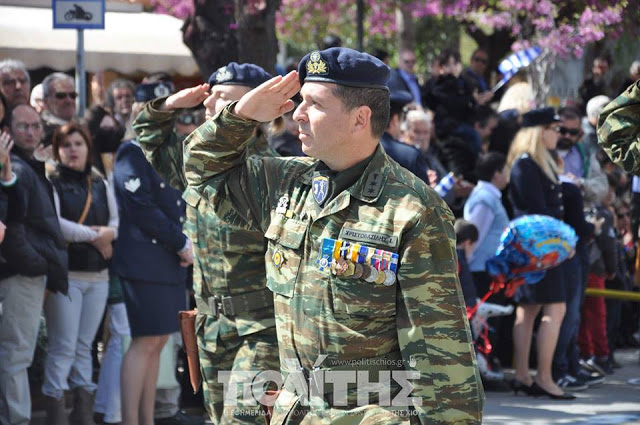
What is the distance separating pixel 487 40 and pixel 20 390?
19.6 metres

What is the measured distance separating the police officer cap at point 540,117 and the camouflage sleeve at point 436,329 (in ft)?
19.1

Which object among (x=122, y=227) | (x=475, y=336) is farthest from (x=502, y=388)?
(x=122, y=227)

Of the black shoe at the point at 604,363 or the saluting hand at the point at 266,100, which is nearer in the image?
the saluting hand at the point at 266,100

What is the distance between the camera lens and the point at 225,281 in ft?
17.4

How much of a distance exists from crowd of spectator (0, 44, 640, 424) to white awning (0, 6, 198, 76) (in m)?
5.18

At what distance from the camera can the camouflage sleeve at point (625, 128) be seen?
5.32 m

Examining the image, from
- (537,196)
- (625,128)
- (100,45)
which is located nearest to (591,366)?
(537,196)

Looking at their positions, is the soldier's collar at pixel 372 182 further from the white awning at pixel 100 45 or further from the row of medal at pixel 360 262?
the white awning at pixel 100 45

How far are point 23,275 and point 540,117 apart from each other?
14.1 ft

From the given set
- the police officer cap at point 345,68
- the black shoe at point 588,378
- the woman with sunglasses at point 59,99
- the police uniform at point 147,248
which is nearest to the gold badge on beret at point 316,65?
the police officer cap at point 345,68

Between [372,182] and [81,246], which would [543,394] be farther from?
[372,182]

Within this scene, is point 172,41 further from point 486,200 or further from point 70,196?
point 70,196

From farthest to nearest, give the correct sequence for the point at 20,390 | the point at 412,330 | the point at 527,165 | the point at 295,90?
the point at 527,165
the point at 20,390
the point at 295,90
the point at 412,330

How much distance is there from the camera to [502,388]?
9492 mm
